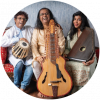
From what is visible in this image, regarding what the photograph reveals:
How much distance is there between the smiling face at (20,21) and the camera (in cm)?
273

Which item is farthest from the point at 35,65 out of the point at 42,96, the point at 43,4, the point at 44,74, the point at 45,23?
the point at 43,4

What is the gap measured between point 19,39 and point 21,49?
20 centimetres

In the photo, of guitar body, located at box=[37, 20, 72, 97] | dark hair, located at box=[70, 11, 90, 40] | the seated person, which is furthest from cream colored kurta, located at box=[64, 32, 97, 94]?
dark hair, located at box=[70, 11, 90, 40]

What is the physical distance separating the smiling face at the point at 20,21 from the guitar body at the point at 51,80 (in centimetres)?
75

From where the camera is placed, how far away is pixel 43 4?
2748mm

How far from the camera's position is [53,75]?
2516 mm

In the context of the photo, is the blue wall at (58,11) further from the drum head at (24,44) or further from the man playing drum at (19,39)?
the drum head at (24,44)

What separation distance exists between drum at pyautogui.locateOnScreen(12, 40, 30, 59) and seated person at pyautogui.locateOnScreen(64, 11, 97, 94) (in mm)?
643

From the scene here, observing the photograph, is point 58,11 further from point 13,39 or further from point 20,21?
point 13,39

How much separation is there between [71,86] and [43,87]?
0.44 meters

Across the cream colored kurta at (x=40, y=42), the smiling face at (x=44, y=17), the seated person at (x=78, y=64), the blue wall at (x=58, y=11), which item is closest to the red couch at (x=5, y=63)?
the seated person at (x=78, y=64)

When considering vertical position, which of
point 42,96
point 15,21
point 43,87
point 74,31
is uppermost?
point 15,21

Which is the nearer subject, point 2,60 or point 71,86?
point 71,86

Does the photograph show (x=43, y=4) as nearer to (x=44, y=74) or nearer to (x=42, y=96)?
(x=44, y=74)
